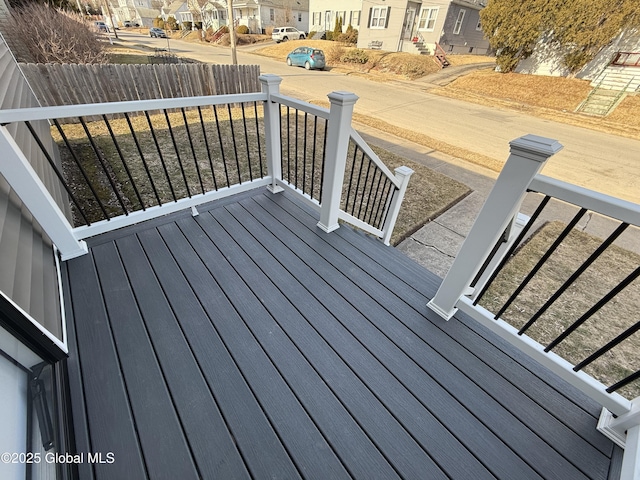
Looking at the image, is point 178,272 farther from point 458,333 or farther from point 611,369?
point 611,369

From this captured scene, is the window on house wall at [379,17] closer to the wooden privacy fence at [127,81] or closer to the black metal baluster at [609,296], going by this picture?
the wooden privacy fence at [127,81]

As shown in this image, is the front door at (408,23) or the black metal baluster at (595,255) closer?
the black metal baluster at (595,255)

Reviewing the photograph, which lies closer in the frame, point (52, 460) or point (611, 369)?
point (52, 460)

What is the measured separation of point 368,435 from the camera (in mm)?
1248

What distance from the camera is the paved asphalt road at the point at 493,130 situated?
5758mm

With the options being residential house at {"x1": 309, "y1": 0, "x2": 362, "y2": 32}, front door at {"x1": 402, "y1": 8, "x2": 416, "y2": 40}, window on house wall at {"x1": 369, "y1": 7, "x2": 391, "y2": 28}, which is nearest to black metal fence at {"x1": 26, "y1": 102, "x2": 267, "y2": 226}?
window on house wall at {"x1": 369, "y1": 7, "x2": 391, "y2": 28}

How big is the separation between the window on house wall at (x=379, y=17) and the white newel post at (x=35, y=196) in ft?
68.5

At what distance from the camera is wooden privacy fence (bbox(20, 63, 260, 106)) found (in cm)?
520

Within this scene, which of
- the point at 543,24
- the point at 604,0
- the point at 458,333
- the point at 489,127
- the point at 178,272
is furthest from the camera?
the point at 543,24

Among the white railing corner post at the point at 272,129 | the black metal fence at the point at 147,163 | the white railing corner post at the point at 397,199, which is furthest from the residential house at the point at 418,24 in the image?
the white railing corner post at the point at 272,129

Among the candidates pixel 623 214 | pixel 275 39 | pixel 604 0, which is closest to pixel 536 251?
pixel 623 214

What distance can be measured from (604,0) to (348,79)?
888cm

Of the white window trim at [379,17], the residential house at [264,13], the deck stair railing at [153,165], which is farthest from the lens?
the residential house at [264,13]

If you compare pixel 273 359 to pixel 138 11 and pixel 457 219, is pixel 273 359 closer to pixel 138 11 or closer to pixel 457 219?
pixel 457 219
